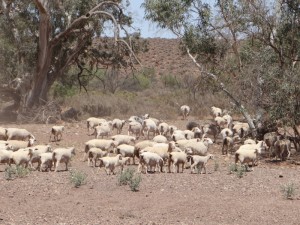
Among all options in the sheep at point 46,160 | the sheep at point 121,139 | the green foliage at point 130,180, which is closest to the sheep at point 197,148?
the sheep at point 121,139

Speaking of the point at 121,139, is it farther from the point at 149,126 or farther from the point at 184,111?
the point at 184,111

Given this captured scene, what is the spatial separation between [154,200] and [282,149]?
27.5ft

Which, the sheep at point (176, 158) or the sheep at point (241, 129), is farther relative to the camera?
the sheep at point (241, 129)

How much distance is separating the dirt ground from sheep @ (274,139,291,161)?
3333 mm

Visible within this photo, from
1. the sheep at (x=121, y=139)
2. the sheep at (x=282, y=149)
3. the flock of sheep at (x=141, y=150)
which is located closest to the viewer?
the flock of sheep at (x=141, y=150)

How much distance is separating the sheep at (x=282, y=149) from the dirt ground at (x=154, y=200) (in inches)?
131

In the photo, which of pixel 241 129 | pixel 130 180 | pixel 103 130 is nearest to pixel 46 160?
pixel 130 180

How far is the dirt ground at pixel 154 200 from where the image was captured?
37.1 ft

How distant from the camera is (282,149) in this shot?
65.5 feet

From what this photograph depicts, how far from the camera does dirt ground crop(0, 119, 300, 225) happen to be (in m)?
11.3

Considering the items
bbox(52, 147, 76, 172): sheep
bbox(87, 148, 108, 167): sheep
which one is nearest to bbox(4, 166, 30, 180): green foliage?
bbox(52, 147, 76, 172): sheep

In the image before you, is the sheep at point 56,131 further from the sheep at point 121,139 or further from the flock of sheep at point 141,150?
the sheep at point 121,139

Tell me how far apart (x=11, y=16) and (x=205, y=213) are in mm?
21270

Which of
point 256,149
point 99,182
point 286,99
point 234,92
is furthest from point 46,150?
point 234,92
